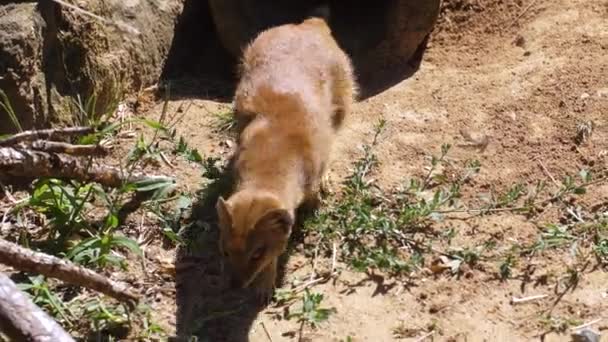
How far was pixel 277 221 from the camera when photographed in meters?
4.47

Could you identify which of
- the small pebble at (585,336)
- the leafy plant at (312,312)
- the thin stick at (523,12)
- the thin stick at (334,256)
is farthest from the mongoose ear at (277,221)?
the thin stick at (523,12)

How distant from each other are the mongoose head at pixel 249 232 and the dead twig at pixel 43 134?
2.86 feet

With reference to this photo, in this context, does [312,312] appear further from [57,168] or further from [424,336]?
[57,168]

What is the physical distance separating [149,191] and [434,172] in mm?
1609

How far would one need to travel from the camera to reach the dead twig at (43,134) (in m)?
4.53

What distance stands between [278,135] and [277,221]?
29.3 inches

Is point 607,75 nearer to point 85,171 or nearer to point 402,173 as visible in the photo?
point 402,173

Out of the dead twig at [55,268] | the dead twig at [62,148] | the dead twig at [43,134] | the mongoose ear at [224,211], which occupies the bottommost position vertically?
the dead twig at [55,268]

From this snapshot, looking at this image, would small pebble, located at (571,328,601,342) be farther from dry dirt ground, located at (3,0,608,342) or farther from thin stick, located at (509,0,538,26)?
thin stick, located at (509,0,538,26)

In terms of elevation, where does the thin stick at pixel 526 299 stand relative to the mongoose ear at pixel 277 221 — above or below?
below

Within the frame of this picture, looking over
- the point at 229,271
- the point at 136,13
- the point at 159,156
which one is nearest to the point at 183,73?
the point at 136,13

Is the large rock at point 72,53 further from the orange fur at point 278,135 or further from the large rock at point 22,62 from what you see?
the orange fur at point 278,135

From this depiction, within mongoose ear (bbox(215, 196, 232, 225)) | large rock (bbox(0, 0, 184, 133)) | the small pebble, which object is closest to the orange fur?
mongoose ear (bbox(215, 196, 232, 225))

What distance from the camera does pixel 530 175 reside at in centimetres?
546
